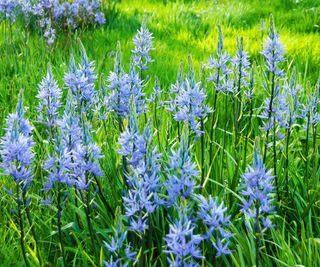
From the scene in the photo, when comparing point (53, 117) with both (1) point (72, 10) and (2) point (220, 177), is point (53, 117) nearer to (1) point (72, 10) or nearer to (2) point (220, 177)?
(2) point (220, 177)

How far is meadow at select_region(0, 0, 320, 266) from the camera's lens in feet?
5.90

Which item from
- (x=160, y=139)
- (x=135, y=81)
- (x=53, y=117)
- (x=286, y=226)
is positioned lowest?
(x=286, y=226)

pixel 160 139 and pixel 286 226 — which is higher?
pixel 160 139

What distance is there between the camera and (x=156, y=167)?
1.81 metres

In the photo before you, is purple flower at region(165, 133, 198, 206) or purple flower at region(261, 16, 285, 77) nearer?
purple flower at region(165, 133, 198, 206)

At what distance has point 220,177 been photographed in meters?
2.82

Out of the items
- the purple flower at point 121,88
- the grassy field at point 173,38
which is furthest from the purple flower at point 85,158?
the grassy field at point 173,38

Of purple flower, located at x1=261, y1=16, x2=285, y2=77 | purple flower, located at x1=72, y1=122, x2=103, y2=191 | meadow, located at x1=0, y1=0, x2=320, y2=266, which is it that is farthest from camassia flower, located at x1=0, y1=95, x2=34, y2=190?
purple flower, located at x1=261, y1=16, x2=285, y2=77

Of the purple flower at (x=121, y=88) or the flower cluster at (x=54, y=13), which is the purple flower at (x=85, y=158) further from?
the flower cluster at (x=54, y=13)

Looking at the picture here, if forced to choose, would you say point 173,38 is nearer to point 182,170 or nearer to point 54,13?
point 54,13

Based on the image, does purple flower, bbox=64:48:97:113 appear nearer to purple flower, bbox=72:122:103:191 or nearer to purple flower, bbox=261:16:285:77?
purple flower, bbox=72:122:103:191

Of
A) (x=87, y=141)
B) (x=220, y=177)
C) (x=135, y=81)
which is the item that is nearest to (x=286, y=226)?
(x=220, y=177)

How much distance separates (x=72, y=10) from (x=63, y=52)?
653mm

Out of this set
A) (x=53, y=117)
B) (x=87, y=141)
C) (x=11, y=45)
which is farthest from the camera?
(x=11, y=45)
